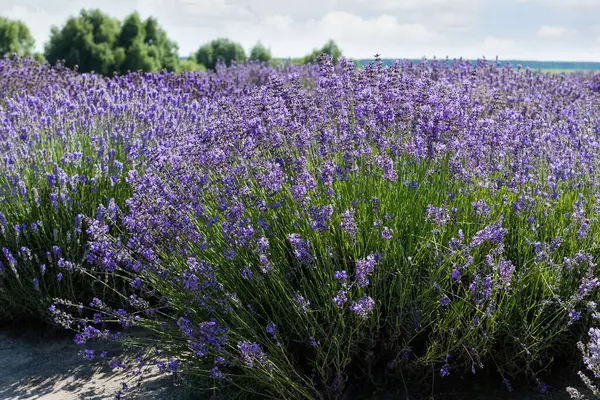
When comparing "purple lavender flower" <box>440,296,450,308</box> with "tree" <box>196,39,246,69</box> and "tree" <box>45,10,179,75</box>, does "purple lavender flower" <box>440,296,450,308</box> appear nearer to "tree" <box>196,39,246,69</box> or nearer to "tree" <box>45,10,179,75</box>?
"tree" <box>45,10,179,75</box>

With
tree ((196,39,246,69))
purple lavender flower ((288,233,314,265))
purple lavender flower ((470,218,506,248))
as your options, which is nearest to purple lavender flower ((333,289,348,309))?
purple lavender flower ((288,233,314,265))

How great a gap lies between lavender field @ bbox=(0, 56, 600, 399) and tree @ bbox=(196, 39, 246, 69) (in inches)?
896

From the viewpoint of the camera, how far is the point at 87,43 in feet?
67.7

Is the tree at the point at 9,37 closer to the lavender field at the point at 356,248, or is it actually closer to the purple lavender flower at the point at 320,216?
the lavender field at the point at 356,248

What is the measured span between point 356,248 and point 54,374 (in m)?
1.84

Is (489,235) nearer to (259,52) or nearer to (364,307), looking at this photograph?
(364,307)

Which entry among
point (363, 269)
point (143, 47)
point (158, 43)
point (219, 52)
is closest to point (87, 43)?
point (143, 47)

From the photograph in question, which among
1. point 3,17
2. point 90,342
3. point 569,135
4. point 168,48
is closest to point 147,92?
point 90,342

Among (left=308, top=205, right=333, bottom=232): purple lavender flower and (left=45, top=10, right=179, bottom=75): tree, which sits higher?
(left=45, top=10, right=179, bottom=75): tree

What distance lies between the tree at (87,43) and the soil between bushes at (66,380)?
17.4 meters

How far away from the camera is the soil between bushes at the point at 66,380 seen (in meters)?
3.12

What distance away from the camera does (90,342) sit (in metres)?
3.99

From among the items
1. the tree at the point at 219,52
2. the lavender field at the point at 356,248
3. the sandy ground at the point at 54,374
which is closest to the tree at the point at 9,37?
the tree at the point at 219,52

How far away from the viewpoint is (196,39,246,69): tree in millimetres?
25984
